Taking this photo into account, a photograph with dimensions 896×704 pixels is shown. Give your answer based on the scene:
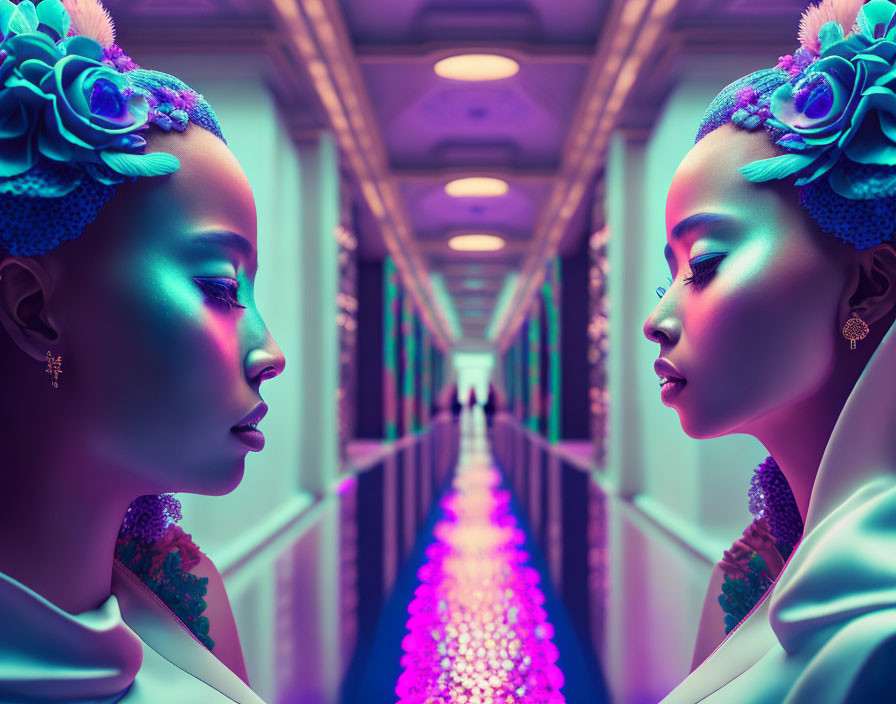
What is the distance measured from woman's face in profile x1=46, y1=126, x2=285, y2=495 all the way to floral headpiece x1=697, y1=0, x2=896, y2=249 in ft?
2.85

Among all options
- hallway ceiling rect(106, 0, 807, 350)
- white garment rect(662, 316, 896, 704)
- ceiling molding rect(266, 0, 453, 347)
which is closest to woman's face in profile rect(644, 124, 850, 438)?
white garment rect(662, 316, 896, 704)

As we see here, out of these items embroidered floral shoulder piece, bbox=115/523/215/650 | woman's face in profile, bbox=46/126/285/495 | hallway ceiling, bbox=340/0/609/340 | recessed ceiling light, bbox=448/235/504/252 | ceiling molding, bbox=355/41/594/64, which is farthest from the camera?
recessed ceiling light, bbox=448/235/504/252

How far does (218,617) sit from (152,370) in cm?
57

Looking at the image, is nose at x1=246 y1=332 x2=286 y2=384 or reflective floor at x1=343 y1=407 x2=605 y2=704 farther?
reflective floor at x1=343 y1=407 x2=605 y2=704

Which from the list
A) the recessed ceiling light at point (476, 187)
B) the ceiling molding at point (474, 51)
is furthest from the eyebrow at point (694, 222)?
the recessed ceiling light at point (476, 187)

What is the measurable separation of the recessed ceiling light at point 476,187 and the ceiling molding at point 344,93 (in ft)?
2.81

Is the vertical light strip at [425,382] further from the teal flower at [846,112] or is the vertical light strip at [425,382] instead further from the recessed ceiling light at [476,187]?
the teal flower at [846,112]

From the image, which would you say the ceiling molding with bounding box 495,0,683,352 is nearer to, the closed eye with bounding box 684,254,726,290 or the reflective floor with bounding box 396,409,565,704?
the reflective floor with bounding box 396,409,565,704

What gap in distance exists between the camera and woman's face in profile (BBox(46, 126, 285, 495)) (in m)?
1.08

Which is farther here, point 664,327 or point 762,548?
A: point 762,548

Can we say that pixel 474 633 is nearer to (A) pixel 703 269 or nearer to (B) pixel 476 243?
(A) pixel 703 269

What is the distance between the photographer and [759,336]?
3.60 feet

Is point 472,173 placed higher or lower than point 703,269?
higher

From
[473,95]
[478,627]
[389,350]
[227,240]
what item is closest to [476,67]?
[473,95]
